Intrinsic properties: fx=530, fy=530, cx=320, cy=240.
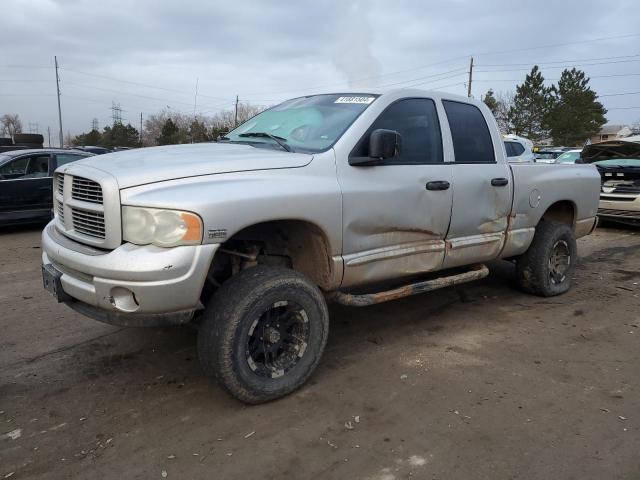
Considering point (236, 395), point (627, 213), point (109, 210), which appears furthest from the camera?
point (627, 213)

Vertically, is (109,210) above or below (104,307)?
Answer: above

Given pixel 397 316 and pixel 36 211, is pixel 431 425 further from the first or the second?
pixel 36 211

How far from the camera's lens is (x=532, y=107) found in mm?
49219

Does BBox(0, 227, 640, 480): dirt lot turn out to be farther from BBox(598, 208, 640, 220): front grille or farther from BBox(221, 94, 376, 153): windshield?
BBox(598, 208, 640, 220): front grille

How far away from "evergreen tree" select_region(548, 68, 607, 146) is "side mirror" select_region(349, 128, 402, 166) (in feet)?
164

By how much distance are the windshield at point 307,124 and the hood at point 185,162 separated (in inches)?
8.8

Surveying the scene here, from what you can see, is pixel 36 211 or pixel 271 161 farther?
pixel 36 211

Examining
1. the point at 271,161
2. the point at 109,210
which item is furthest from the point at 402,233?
the point at 109,210

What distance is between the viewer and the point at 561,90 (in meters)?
49.2

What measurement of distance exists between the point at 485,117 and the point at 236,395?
3.31 metres

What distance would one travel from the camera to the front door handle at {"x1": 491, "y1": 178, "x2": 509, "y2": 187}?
4540mm

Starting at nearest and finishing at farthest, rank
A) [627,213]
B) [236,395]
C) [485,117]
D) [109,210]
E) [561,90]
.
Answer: [109,210] < [236,395] < [485,117] < [627,213] < [561,90]

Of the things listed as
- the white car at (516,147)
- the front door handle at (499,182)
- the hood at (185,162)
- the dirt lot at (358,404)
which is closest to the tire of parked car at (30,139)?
the white car at (516,147)

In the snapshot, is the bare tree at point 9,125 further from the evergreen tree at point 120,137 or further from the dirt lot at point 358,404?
the dirt lot at point 358,404
